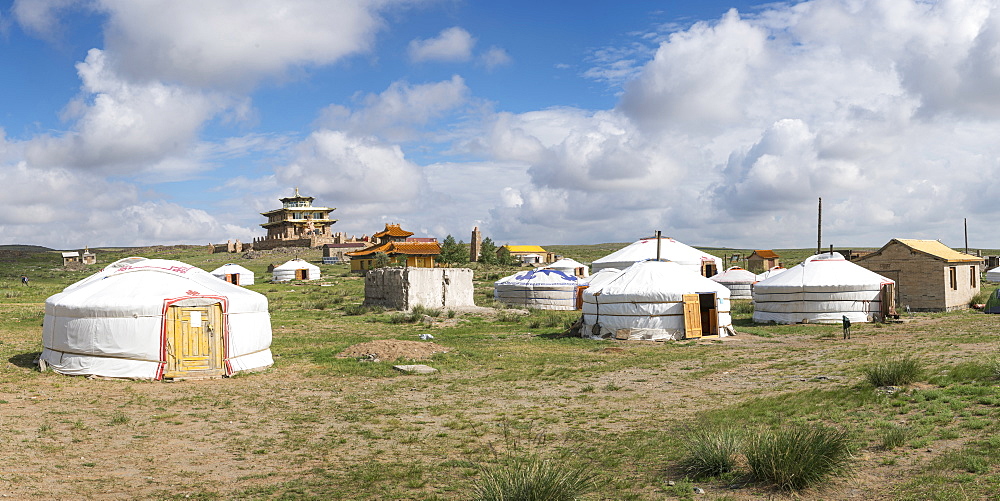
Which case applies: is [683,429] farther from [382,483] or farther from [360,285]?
[360,285]

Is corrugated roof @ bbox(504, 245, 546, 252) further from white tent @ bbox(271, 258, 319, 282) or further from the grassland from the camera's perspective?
the grassland

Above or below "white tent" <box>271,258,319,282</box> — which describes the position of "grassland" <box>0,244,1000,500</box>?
below

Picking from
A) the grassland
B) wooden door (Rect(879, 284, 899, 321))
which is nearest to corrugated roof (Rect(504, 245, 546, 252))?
wooden door (Rect(879, 284, 899, 321))

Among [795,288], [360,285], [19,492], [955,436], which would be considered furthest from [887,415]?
[360,285]

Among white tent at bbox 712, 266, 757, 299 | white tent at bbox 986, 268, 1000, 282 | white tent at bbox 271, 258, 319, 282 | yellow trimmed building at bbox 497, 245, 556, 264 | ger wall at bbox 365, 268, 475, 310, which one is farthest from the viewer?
yellow trimmed building at bbox 497, 245, 556, 264

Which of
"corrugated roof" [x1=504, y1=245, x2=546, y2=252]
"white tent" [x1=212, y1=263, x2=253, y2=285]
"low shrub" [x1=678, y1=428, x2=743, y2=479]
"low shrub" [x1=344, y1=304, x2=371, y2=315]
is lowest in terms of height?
"low shrub" [x1=678, y1=428, x2=743, y2=479]

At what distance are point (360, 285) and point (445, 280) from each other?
1567 cm

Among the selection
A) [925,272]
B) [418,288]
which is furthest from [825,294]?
[418,288]

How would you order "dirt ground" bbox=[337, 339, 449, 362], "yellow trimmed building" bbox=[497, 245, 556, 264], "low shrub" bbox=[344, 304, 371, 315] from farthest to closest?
"yellow trimmed building" bbox=[497, 245, 556, 264]
"low shrub" bbox=[344, 304, 371, 315]
"dirt ground" bbox=[337, 339, 449, 362]

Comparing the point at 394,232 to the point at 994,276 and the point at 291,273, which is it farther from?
the point at 994,276

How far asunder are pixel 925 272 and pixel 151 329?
2574cm

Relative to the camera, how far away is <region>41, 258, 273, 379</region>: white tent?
42.2ft

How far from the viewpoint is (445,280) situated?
1119 inches

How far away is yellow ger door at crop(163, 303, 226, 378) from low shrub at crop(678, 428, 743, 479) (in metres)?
9.50
